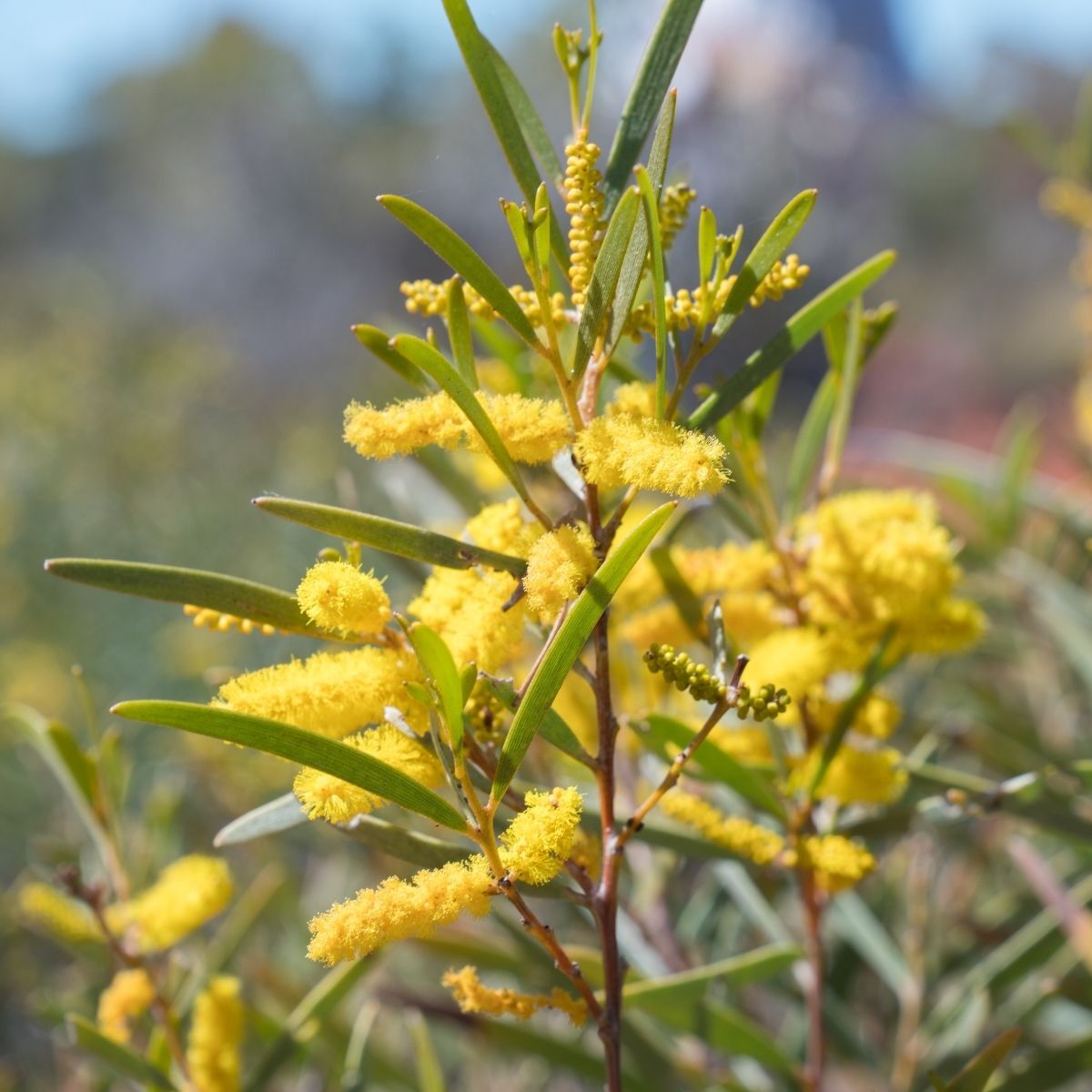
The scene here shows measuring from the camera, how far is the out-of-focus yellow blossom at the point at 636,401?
471 mm

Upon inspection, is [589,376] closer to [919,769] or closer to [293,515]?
[293,515]

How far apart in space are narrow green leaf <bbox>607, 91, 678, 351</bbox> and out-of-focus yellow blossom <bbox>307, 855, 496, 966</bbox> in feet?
0.74

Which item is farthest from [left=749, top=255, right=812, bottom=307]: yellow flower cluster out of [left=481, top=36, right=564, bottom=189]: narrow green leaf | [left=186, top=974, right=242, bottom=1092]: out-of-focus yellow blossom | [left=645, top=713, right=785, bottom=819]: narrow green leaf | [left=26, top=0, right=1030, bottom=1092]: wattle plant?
[left=186, top=974, right=242, bottom=1092]: out-of-focus yellow blossom

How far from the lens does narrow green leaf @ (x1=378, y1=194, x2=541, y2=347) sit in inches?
15.2

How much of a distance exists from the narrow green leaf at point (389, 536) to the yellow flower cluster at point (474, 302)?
3.8 inches

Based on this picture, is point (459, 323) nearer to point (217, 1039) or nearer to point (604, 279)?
point (604, 279)

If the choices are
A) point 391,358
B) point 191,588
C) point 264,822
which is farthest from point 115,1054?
point 391,358

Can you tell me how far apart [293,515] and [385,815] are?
0.27 m

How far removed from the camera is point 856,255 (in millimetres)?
10539

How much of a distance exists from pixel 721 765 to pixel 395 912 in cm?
23

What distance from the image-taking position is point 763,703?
0.42 metres

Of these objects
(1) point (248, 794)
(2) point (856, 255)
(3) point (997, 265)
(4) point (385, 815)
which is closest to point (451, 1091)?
(1) point (248, 794)

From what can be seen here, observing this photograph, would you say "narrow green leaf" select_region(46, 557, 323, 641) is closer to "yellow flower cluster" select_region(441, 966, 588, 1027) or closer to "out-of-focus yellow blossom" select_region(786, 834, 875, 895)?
"yellow flower cluster" select_region(441, 966, 588, 1027)

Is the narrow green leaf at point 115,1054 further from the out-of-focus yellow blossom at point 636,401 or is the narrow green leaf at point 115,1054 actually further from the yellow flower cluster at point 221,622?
the out-of-focus yellow blossom at point 636,401
